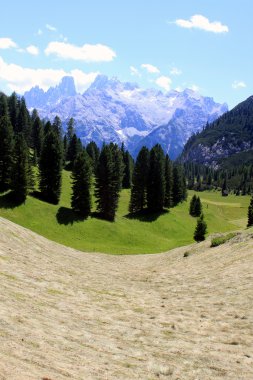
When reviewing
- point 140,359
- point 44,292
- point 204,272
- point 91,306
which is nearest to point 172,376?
point 140,359

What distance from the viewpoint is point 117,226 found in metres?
77.6

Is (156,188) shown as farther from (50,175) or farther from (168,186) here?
(50,175)

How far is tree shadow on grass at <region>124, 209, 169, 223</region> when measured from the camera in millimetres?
92738

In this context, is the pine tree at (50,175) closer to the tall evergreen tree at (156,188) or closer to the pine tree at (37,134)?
the tall evergreen tree at (156,188)

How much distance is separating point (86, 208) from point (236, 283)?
5754 centimetres

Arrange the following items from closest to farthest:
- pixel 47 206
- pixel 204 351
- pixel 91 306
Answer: pixel 204 351, pixel 91 306, pixel 47 206

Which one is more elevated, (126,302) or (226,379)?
(226,379)

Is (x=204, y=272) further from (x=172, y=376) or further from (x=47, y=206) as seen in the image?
(x=47, y=206)

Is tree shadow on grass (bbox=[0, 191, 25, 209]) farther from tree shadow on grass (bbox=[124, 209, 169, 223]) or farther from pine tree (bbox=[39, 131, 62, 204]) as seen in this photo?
tree shadow on grass (bbox=[124, 209, 169, 223])

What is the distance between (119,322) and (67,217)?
58497mm

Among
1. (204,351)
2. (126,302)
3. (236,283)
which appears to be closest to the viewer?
(204,351)

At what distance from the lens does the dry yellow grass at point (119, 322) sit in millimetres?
10992

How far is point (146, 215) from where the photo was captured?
9662 cm

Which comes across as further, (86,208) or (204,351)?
(86,208)
